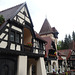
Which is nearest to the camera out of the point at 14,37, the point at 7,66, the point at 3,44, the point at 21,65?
the point at 3,44

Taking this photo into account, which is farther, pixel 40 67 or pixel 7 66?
pixel 40 67

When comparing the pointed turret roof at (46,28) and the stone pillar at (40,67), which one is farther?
the pointed turret roof at (46,28)

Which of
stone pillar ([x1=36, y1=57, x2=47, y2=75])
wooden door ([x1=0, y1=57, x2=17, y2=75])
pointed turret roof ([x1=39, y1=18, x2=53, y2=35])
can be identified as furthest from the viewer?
pointed turret roof ([x1=39, y1=18, x2=53, y2=35])

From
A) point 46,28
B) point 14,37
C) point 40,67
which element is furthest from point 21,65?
point 46,28

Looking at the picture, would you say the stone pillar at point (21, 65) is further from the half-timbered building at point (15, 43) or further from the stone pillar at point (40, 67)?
the stone pillar at point (40, 67)

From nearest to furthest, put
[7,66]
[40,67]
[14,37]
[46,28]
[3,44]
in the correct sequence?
[3,44]
[7,66]
[14,37]
[40,67]
[46,28]

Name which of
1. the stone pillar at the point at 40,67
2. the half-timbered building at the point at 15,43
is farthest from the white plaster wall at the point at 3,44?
the stone pillar at the point at 40,67

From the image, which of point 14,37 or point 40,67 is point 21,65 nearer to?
point 14,37

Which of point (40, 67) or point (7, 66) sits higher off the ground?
point (7, 66)

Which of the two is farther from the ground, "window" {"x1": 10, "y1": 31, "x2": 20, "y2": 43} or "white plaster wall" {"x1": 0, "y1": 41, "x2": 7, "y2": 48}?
"window" {"x1": 10, "y1": 31, "x2": 20, "y2": 43}

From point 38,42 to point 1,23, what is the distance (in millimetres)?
7069

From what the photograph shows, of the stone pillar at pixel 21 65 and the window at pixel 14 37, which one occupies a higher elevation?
the window at pixel 14 37

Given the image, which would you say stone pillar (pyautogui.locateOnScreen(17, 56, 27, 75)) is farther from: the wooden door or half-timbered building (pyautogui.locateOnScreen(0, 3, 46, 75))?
the wooden door

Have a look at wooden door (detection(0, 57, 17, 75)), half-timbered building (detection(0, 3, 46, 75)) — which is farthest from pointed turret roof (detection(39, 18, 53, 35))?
wooden door (detection(0, 57, 17, 75))
